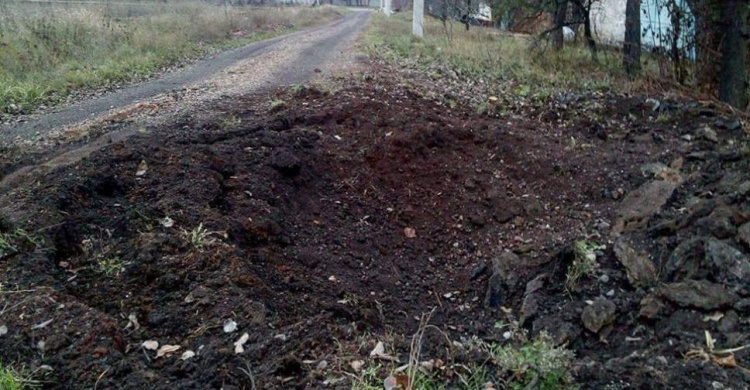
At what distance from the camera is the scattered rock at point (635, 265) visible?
3.12 meters

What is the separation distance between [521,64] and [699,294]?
654 centimetres

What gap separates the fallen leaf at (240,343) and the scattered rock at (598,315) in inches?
66.2

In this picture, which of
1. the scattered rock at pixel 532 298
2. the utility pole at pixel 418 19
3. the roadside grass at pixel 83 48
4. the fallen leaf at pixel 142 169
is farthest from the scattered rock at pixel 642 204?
the utility pole at pixel 418 19

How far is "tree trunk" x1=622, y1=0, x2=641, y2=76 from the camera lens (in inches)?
329

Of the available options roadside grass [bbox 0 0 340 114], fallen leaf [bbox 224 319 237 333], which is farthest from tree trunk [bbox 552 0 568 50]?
fallen leaf [bbox 224 319 237 333]

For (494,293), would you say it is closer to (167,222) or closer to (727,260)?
(727,260)

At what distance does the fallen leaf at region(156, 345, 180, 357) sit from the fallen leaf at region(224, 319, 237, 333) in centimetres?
22

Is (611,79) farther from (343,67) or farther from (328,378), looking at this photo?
(328,378)

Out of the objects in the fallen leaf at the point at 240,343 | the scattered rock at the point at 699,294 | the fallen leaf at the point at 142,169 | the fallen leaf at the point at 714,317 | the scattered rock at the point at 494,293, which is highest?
the fallen leaf at the point at 142,169

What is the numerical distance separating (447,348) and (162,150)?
266cm

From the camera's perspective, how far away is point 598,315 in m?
2.84

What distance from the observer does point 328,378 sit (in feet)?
7.33

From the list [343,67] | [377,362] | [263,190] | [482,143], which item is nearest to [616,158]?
[482,143]

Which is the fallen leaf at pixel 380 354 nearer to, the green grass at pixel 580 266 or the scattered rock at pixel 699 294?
the green grass at pixel 580 266
